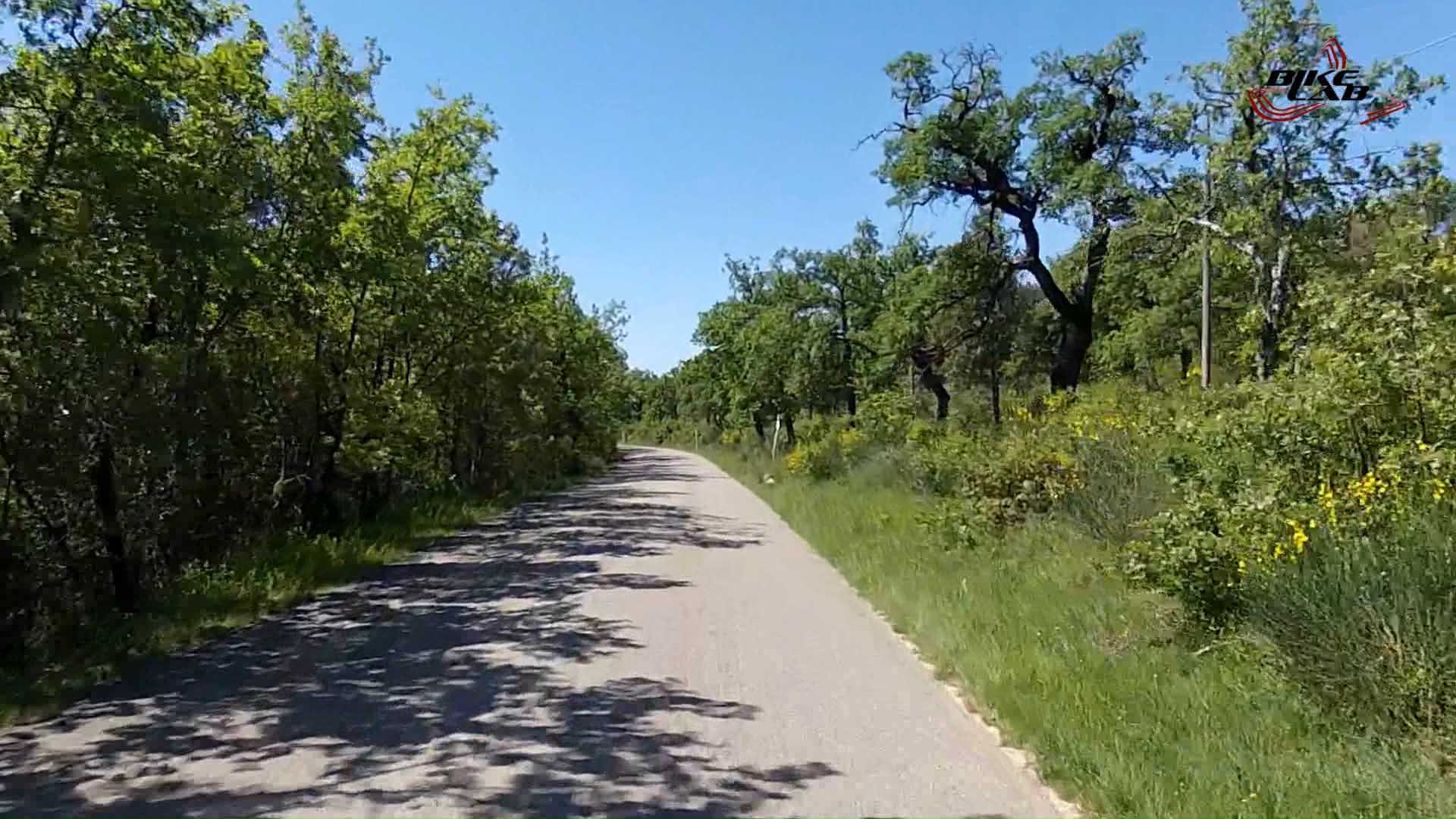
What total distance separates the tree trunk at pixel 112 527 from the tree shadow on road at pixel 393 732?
2.04 metres

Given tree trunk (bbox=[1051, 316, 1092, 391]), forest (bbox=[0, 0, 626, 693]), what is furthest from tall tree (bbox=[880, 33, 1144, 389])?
forest (bbox=[0, 0, 626, 693])

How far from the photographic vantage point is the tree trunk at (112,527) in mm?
9766

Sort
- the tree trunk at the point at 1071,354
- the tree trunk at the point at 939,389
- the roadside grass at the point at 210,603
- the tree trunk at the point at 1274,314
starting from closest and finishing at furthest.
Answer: the roadside grass at the point at 210,603 → the tree trunk at the point at 1274,314 → the tree trunk at the point at 1071,354 → the tree trunk at the point at 939,389

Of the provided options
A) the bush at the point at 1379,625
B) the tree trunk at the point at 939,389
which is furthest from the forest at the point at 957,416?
the tree trunk at the point at 939,389

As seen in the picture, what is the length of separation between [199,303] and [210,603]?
335cm

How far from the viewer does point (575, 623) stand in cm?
903

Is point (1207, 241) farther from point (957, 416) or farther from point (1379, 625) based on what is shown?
point (1379, 625)

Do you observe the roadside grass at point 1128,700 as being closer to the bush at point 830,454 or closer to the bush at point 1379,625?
the bush at point 1379,625

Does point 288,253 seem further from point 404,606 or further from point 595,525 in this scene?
point 595,525

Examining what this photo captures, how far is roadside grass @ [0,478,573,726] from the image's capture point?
690cm

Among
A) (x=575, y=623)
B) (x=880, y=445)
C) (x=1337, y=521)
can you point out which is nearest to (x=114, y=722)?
(x=575, y=623)

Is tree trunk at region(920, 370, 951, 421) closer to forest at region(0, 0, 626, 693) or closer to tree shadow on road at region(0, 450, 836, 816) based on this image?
forest at region(0, 0, 626, 693)

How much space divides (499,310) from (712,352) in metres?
38.5

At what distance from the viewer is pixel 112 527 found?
32.5 ft
